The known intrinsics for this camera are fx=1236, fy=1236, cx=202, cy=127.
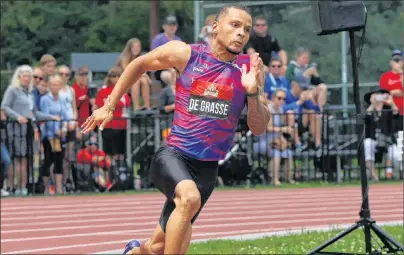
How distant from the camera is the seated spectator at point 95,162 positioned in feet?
68.3

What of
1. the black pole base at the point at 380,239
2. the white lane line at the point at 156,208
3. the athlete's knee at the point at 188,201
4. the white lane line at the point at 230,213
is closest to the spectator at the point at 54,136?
the white lane line at the point at 156,208

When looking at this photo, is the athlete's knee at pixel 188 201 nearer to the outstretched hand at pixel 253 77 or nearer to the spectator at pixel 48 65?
the outstretched hand at pixel 253 77

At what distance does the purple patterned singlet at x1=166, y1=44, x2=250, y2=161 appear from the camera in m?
8.41

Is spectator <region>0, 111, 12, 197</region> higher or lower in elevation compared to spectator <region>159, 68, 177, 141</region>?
lower

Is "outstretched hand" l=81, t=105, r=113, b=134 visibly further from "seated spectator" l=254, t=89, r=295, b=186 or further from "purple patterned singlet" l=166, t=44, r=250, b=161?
"seated spectator" l=254, t=89, r=295, b=186

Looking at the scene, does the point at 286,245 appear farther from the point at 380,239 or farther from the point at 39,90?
the point at 39,90

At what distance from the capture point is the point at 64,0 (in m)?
63.4

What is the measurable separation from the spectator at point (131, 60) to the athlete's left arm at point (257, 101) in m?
11.9

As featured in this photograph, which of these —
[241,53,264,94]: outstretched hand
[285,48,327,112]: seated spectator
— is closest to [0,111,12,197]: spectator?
[285,48,327,112]: seated spectator

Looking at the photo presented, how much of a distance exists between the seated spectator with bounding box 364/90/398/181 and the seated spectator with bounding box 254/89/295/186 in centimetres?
164

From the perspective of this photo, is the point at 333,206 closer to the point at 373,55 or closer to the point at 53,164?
the point at 53,164

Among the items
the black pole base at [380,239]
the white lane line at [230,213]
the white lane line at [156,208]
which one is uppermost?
the black pole base at [380,239]

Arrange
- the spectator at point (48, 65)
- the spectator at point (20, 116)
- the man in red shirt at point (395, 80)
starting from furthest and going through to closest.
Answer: the man in red shirt at point (395, 80) → the spectator at point (48, 65) → the spectator at point (20, 116)

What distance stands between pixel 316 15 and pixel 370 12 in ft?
42.4
